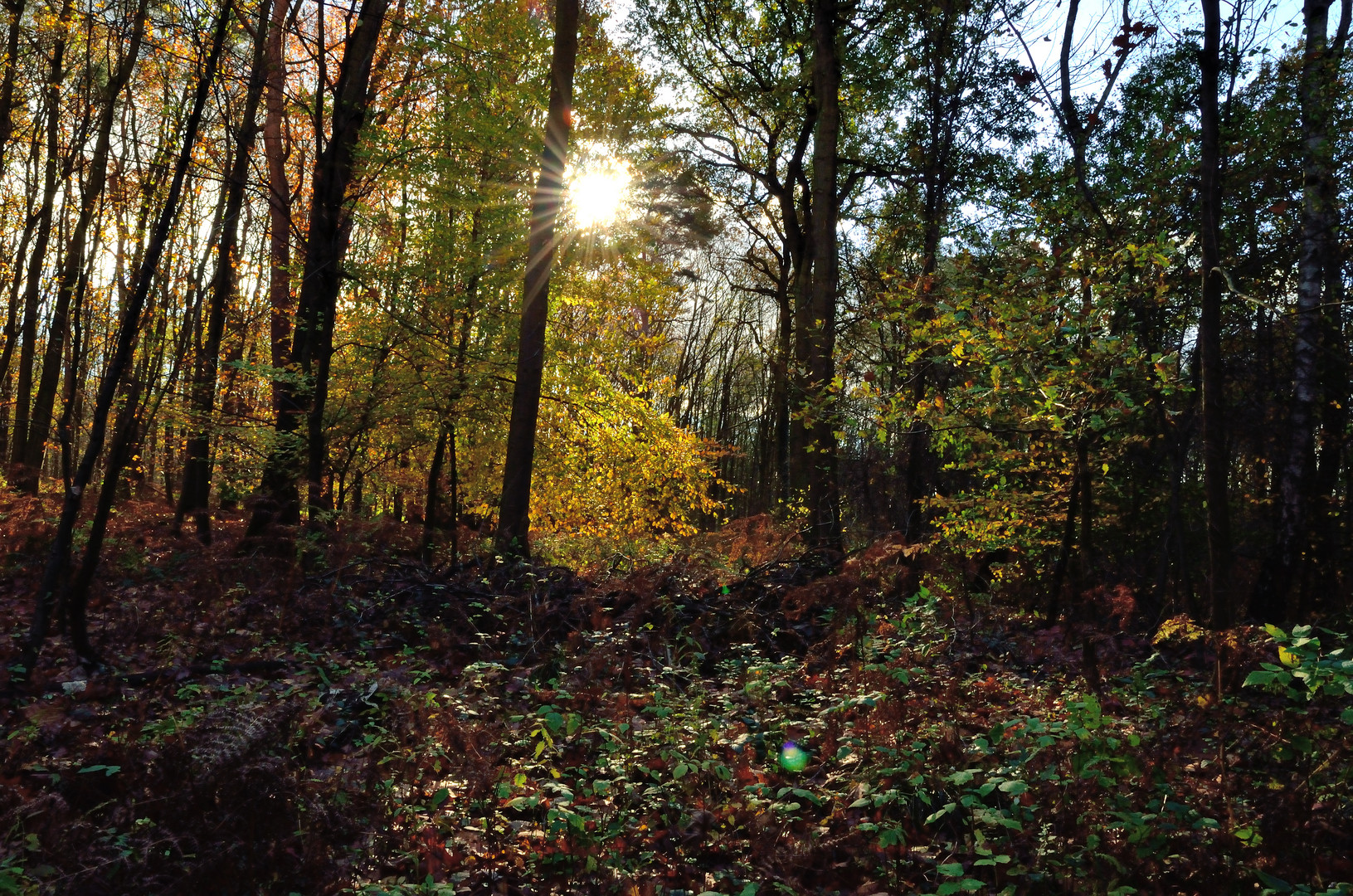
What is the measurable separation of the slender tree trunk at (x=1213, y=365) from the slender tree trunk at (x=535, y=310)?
7.59m

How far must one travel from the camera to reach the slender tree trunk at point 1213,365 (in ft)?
19.1

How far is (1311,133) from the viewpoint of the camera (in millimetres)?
10516

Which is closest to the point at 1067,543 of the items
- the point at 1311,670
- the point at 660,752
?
the point at 1311,670

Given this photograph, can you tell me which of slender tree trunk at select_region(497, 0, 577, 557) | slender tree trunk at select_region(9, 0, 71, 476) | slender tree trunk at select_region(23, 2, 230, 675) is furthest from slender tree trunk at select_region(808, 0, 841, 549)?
slender tree trunk at select_region(9, 0, 71, 476)

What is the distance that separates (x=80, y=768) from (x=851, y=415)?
8.59m

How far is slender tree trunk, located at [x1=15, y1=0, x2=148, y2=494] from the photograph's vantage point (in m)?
11.9

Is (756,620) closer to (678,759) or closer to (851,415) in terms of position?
(678,759)

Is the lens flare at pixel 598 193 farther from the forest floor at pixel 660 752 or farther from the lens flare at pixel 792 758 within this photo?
the lens flare at pixel 792 758

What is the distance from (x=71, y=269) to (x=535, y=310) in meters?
10.8

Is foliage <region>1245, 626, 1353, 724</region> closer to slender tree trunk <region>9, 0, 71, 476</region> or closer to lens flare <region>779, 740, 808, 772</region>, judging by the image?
lens flare <region>779, 740, 808, 772</region>

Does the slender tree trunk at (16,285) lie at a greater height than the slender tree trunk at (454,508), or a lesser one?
greater

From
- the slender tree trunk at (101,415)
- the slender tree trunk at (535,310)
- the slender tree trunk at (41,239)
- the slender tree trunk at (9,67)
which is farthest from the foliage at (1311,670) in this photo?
the slender tree trunk at (9,67)

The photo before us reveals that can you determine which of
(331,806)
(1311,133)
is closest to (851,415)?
(1311,133)

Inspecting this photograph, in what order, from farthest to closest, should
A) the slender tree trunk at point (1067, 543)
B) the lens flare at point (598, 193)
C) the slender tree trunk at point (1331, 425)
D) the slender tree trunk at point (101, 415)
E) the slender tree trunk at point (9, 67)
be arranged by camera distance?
the slender tree trunk at point (9, 67)
the lens flare at point (598, 193)
the slender tree trunk at point (1331, 425)
the slender tree trunk at point (1067, 543)
the slender tree trunk at point (101, 415)
